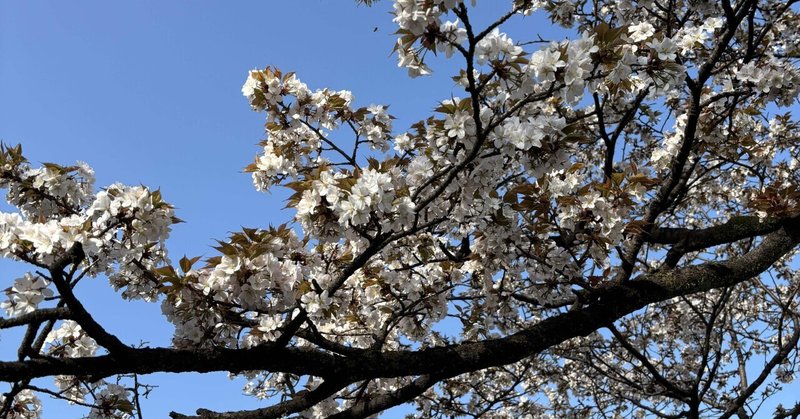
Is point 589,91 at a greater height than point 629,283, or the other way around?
point 589,91

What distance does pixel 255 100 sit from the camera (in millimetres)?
4711

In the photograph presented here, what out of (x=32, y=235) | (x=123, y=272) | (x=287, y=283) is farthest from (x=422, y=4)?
(x=123, y=272)

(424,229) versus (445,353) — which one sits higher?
(424,229)

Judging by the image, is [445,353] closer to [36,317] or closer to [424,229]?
[424,229]

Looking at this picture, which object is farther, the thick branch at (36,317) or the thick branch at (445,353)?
the thick branch at (445,353)

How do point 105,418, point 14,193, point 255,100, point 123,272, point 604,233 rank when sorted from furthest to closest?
1. point 255,100
2. point 105,418
3. point 123,272
4. point 14,193
5. point 604,233

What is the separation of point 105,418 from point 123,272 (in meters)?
1.16

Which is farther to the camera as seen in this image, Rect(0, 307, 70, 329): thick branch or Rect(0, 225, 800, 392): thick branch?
Rect(0, 225, 800, 392): thick branch

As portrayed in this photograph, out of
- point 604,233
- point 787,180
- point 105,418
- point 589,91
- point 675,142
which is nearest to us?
point 589,91

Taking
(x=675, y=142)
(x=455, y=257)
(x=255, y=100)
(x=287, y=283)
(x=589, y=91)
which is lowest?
(x=287, y=283)

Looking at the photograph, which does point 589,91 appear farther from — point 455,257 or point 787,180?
point 787,180

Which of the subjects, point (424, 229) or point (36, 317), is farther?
point (424, 229)

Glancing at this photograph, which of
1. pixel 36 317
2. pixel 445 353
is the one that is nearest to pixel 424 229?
pixel 445 353

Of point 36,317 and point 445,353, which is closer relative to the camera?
point 36,317
